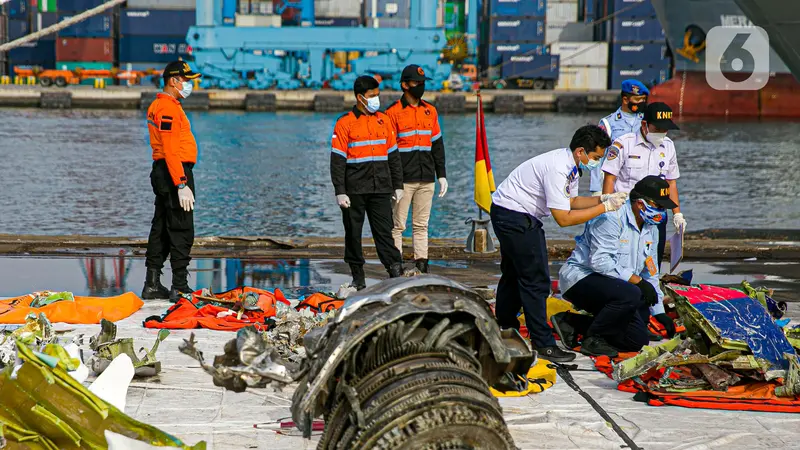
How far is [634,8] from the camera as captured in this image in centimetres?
5512

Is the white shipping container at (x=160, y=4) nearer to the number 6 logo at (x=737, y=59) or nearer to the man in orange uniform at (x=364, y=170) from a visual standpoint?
the number 6 logo at (x=737, y=59)

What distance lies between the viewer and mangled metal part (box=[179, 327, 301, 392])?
13.3 ft

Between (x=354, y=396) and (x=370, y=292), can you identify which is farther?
(x=370, y=292)

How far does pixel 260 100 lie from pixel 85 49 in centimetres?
1487

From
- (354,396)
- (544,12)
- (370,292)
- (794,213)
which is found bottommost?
(794,213)

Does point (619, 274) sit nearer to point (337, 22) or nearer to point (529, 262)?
point (529, 262)

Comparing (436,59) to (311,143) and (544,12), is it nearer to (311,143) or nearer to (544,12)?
(544,12)

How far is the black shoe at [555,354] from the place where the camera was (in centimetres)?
632

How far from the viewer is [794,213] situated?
62.5ft

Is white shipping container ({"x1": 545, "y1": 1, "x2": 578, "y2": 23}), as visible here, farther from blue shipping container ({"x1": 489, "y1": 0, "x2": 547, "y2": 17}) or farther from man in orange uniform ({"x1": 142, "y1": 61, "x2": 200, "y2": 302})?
man in orange uniform ({"x1": 142, "y1": 61, "x2": 200, "y2": 302})

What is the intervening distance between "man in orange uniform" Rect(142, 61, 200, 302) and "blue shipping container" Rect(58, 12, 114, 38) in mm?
50023

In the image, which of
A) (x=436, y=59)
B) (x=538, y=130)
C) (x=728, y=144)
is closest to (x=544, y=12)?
(x=436, y=59)

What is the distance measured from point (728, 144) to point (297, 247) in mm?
26688

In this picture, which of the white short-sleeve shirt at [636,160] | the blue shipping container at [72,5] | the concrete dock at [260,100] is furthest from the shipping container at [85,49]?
the white short-sleeve shirt at [636,160]
